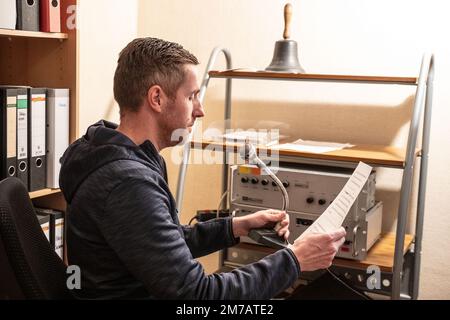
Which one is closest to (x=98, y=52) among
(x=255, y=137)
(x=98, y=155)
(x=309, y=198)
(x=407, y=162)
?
(x=255, y=137)

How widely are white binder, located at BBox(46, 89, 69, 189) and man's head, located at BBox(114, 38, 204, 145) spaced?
2.23 ft

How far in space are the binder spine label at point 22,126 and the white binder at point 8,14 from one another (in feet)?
0.72

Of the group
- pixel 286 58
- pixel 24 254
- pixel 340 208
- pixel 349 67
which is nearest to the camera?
pixel 24 254

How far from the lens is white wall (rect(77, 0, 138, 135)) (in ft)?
6.87

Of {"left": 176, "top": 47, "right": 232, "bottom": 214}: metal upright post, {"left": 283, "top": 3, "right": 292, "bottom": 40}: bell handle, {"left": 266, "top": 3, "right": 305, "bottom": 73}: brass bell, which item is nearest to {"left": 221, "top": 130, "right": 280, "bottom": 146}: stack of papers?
{"left": 176, "top": 47, "right": 232, "bottom": 214}: metal upright post

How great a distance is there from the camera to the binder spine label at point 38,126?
1.81 metres

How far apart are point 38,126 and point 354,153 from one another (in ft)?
3.64

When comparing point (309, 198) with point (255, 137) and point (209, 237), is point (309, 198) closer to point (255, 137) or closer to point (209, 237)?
point (255, 137)

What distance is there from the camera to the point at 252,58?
8.32 ft

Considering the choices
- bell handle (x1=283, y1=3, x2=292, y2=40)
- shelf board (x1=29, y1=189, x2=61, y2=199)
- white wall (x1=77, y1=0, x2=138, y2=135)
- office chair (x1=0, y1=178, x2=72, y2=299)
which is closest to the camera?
office chair (x1=0, y1=178, x2=72, y2=299)

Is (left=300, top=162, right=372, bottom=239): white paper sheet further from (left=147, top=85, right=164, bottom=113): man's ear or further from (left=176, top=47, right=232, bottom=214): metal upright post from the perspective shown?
(left=176, top=47, right=232, bottom=214): metal upright post

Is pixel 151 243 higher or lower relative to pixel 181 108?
lower

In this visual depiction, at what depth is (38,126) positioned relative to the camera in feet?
6.03

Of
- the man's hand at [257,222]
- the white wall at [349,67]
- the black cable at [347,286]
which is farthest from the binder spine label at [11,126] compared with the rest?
the black cable at [347,286]
